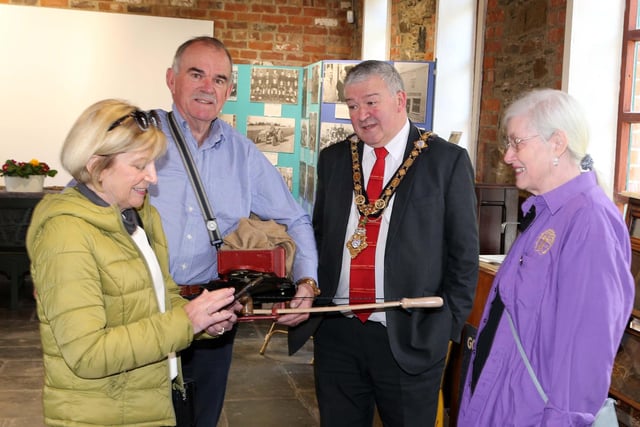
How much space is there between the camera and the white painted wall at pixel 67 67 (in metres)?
8.72

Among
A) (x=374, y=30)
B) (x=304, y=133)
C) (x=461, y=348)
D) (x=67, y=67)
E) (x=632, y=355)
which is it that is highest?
(x=374, y=30)

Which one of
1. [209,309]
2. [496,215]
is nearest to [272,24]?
[496,215]

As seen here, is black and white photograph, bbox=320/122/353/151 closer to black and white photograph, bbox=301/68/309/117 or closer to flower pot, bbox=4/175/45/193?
black and white photograph, bbox=301/68/309/117

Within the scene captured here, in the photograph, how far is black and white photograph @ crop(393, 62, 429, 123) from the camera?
6121 mm

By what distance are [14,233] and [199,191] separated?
4826mm

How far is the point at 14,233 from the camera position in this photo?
6.73 metres

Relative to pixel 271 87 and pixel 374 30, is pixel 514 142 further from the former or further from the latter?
pixel 374 30

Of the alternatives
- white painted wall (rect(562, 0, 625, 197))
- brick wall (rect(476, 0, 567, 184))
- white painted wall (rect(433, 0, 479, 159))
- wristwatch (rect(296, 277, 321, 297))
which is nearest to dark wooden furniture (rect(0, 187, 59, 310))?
white painted wall (rect(433, 0, 479, 159))

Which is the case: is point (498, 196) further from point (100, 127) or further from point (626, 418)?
point (100, 127)

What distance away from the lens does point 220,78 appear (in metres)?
2.61

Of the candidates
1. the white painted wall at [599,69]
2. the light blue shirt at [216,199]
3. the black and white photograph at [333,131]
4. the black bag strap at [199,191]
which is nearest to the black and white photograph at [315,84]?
the black and white photograph at [333,131]

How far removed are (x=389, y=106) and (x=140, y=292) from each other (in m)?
1.17

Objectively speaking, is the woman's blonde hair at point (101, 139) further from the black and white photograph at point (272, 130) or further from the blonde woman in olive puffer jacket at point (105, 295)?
the black and white photograph at point (272, 130)

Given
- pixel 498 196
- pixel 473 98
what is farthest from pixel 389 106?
pixel 473 98
